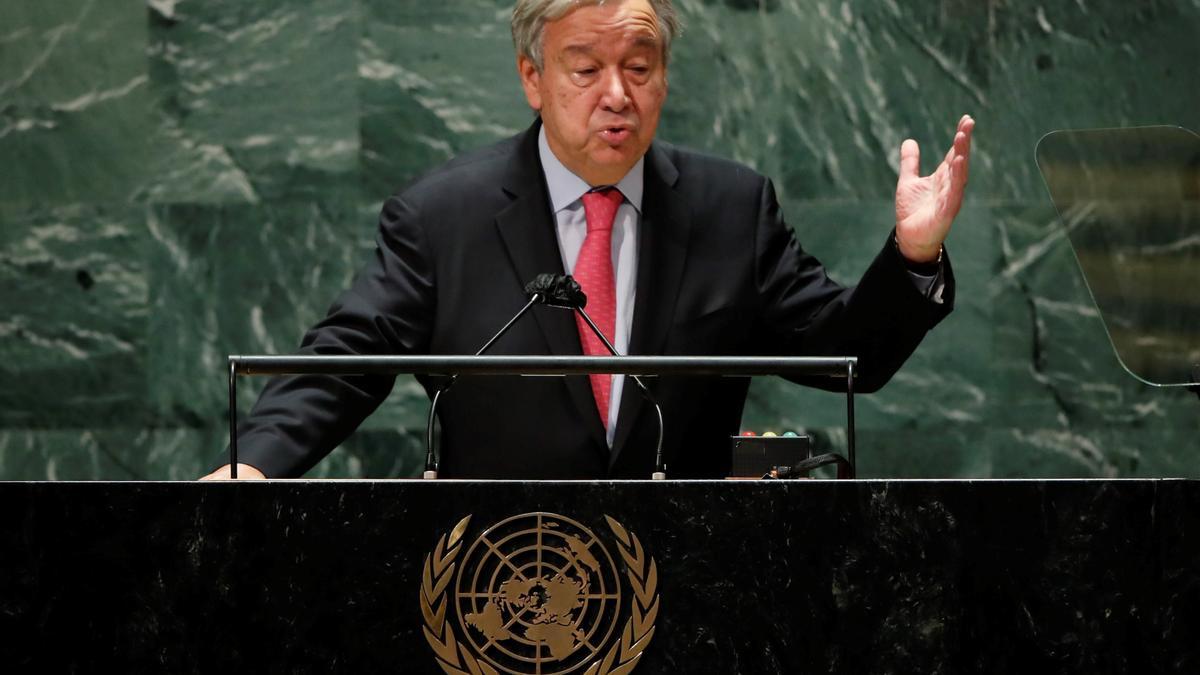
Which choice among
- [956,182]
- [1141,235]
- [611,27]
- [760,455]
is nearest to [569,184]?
[611,27]

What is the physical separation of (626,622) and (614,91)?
4.72 ft

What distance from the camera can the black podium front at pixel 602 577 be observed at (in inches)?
76.3

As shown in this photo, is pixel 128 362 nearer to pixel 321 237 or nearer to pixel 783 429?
pixel 321 237

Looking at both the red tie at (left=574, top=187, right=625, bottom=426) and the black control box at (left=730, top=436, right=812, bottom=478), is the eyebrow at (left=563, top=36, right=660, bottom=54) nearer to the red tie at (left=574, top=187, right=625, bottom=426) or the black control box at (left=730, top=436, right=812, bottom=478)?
the red tie at (left=574, top=187, right=625, bottom=426)

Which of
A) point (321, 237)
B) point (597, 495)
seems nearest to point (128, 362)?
point (321, 237)

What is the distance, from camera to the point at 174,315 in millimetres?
4688

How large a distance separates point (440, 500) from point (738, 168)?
1594mm

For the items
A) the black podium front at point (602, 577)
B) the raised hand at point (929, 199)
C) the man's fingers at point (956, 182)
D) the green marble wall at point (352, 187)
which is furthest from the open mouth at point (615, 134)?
the green marble wall at point (352, 187)

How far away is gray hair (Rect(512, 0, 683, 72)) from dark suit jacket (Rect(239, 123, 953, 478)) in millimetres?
209

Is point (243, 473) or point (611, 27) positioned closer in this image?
point (243, 473)

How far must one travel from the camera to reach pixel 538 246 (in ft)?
10.5

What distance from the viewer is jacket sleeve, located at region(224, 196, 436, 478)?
271cm

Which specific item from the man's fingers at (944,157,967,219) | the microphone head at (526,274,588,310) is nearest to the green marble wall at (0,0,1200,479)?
the man's fingers at (944,157,967,219)

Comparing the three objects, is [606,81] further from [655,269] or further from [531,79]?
[655,269]
